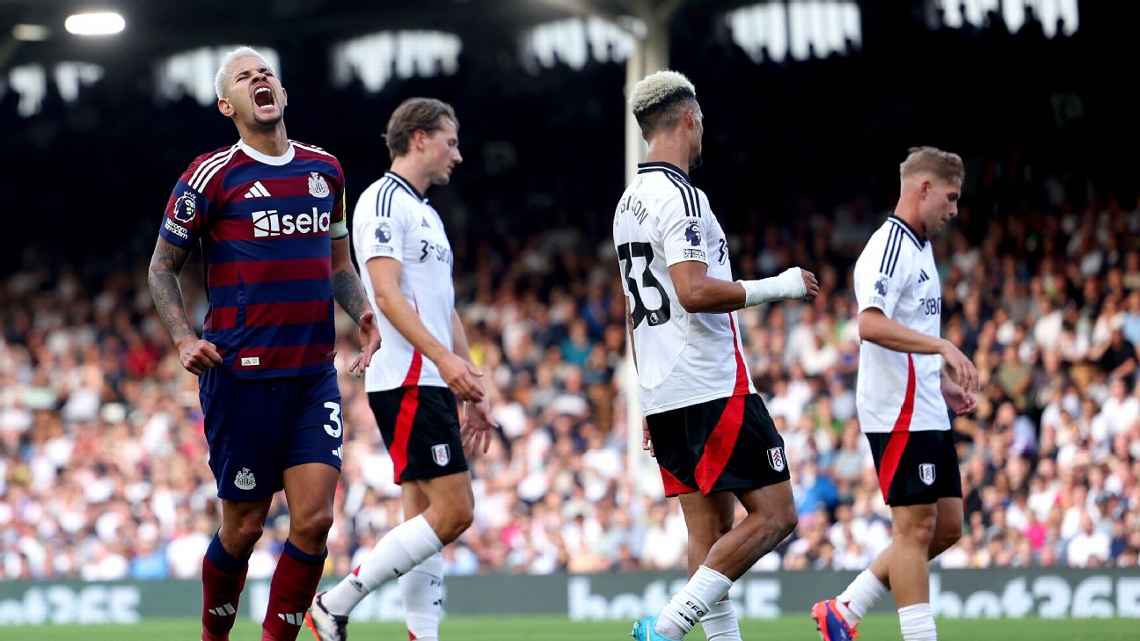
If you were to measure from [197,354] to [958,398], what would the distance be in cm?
334

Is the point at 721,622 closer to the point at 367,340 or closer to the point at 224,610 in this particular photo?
the point at 367,340

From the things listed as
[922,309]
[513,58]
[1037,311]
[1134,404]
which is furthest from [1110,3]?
[922,309]

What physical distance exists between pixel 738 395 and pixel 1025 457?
9.05 meters

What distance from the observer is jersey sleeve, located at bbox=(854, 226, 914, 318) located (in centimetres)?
701

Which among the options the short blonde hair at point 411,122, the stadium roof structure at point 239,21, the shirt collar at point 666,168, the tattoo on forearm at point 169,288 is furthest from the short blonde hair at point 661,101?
the stadium roof structure at point 239,21

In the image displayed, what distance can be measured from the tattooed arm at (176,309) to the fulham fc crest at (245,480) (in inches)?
15.9

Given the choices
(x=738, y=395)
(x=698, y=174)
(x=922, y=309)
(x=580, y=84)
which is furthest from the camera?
(x=580, y=84)

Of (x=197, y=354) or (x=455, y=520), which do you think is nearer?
(x=197, y=354)

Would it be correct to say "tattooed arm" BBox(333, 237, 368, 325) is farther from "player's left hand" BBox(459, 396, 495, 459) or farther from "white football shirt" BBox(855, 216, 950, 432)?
"white football shirt" BBox(855, 216, 950, 432)

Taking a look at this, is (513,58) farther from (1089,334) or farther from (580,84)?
(1089,334)

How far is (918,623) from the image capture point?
6.81 m

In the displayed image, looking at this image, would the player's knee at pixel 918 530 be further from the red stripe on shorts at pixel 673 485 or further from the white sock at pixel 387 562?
the white sock at pixel 387 562

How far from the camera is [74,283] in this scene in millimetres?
22812

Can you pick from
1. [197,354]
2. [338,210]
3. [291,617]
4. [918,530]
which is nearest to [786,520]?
[918,530]
